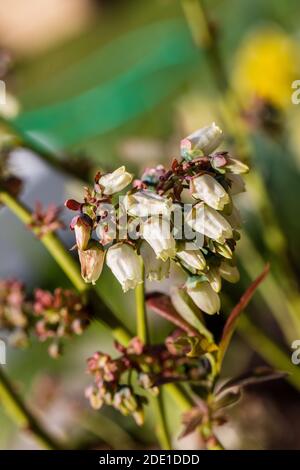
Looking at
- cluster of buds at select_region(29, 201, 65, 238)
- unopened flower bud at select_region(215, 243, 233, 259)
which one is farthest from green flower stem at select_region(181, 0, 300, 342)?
unopened flower bud at select_region(215, 243, 233, 259)

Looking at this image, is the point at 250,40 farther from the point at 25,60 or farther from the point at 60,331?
the point at 25,60

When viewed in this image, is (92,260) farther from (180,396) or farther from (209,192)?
(180,396)

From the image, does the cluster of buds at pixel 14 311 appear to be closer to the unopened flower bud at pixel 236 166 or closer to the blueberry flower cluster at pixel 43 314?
the blueberry flower cluster at pixel 43 314

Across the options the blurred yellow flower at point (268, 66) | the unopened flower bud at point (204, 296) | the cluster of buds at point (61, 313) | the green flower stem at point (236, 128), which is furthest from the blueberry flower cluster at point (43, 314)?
the blurred yellow flower at point (268, 66)

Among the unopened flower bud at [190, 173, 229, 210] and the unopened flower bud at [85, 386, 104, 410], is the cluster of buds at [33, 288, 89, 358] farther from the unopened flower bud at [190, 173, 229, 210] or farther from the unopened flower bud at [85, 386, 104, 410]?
the unopened flower bud at [190, 173, 229, 210]

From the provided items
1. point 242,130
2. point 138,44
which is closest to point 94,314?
point 242,130

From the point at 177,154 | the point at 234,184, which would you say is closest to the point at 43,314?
the point at 234,184
